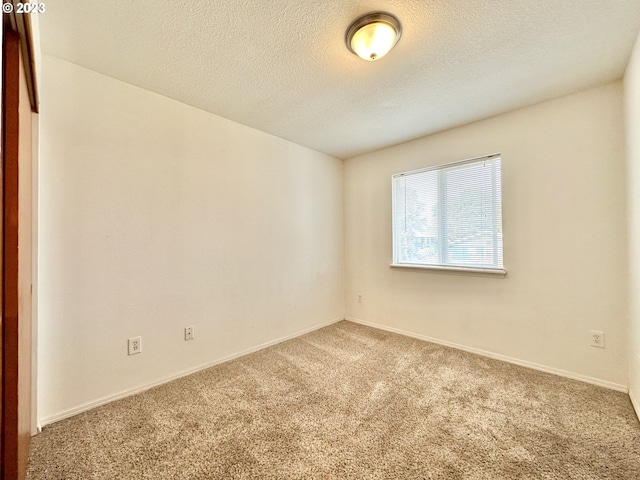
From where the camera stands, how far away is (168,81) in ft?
7.09

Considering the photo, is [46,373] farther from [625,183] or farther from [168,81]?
[625,183]

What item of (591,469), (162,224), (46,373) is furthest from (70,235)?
(591,469)

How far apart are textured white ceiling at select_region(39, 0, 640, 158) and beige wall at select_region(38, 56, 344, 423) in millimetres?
325

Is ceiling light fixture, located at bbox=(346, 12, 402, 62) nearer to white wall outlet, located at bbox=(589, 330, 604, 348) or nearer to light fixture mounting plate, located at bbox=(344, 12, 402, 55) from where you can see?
light fixture mounting plate, located at bbox=(344, 12, 402, 55)

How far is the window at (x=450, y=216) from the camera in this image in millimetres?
2787

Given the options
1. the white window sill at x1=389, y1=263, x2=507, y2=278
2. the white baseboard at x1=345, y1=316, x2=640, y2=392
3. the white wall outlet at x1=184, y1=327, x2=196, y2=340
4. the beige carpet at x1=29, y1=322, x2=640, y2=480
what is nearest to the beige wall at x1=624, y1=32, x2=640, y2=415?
the white baseboard at x1=345, y1=316, x2=640, y2=392

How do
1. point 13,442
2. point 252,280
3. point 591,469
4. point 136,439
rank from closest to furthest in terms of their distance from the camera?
1. point 13,442
2. point 591,469
3. point 136,439
4. point 252,280

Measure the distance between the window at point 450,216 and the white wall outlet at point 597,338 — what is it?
2.63 feet

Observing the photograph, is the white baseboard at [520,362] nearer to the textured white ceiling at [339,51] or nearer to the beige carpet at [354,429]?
the beige carpet at [354,429]

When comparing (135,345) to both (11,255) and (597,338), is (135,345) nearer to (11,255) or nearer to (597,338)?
(11,255)

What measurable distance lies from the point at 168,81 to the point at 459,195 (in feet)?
9.53

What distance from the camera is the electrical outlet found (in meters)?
2.17

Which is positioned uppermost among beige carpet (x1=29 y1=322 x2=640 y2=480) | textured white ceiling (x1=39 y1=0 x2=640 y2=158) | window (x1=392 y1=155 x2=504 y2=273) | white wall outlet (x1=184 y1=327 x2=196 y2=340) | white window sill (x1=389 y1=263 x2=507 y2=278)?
textured white ceiling (x1=39 y1=0 x2=640 y2=158)

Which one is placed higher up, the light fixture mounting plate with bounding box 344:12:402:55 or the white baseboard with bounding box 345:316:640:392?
the light fixture mounting plate with bounding box 344:12:402:55
